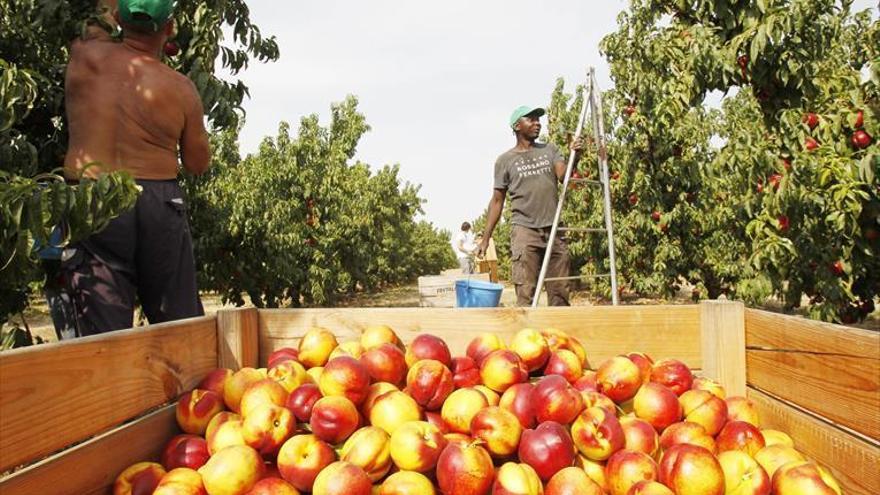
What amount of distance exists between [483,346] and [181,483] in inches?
37.2

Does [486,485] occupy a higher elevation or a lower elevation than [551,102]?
lower

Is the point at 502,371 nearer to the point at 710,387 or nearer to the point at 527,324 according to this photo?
the point at 527,324

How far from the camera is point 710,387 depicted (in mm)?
1825

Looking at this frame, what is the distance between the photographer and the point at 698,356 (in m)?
2.03

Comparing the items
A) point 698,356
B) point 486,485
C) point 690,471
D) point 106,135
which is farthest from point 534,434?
point 106,135

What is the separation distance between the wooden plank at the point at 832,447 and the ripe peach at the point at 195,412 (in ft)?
5.14

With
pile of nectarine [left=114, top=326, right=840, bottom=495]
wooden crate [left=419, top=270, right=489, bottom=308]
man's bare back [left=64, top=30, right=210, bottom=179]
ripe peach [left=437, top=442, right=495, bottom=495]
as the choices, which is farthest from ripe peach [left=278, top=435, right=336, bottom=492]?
wooden crate [left=419, top=270, right=489, bottom=308]

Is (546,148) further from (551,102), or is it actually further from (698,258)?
(551,102)

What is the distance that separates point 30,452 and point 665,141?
10.1 m

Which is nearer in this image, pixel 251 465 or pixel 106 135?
pixel 251 465

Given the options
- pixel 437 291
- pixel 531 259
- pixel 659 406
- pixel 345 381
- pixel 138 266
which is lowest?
pixel 437 291

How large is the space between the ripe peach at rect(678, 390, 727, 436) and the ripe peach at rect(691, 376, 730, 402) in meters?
0.05

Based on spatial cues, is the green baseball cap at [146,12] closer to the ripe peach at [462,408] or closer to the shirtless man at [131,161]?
the shirtless man at [131,161]

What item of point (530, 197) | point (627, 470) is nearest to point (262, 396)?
point (627, 470)
